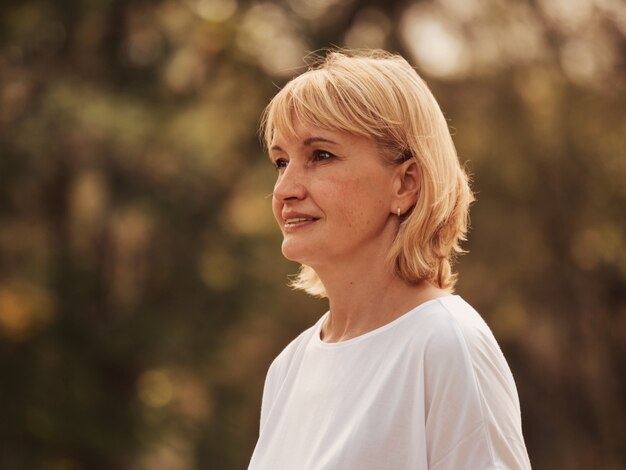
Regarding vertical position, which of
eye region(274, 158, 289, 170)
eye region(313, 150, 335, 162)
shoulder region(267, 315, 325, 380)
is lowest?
shoulder region(267, 315, 325, 380)

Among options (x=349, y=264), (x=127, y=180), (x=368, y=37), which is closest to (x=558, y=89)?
(x=368, y=37)

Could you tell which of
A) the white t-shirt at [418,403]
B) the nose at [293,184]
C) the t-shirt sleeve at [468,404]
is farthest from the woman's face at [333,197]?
the t-shirt sleeve at [468,404]

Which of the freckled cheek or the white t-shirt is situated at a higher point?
the freckled cheek

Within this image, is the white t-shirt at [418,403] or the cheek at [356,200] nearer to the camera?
the white t-shirt at [418,403]

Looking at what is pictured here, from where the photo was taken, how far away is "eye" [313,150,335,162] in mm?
2096

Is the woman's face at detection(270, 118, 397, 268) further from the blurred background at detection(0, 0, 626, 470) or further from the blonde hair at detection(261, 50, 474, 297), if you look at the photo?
the blurred background at detection(0, 0, 626, 470)

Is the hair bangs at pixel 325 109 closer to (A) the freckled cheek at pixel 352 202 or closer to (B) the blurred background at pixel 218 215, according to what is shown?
(A) the freckled cheek at pixel 352 202

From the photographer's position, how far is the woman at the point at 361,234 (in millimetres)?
1941

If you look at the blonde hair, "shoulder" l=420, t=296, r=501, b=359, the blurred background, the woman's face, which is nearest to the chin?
the woman's face

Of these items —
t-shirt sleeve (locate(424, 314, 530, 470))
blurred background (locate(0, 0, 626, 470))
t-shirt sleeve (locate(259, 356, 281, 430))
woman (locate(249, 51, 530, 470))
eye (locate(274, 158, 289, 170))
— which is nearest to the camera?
t-shirt sleeve (locate(424, 314, 530, 470))

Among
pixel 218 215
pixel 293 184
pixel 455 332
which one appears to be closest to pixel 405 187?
pixel 293 184

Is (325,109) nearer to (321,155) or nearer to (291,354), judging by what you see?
(321,155)

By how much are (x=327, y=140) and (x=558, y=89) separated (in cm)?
915

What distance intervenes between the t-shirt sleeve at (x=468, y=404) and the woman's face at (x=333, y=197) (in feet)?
1.03
